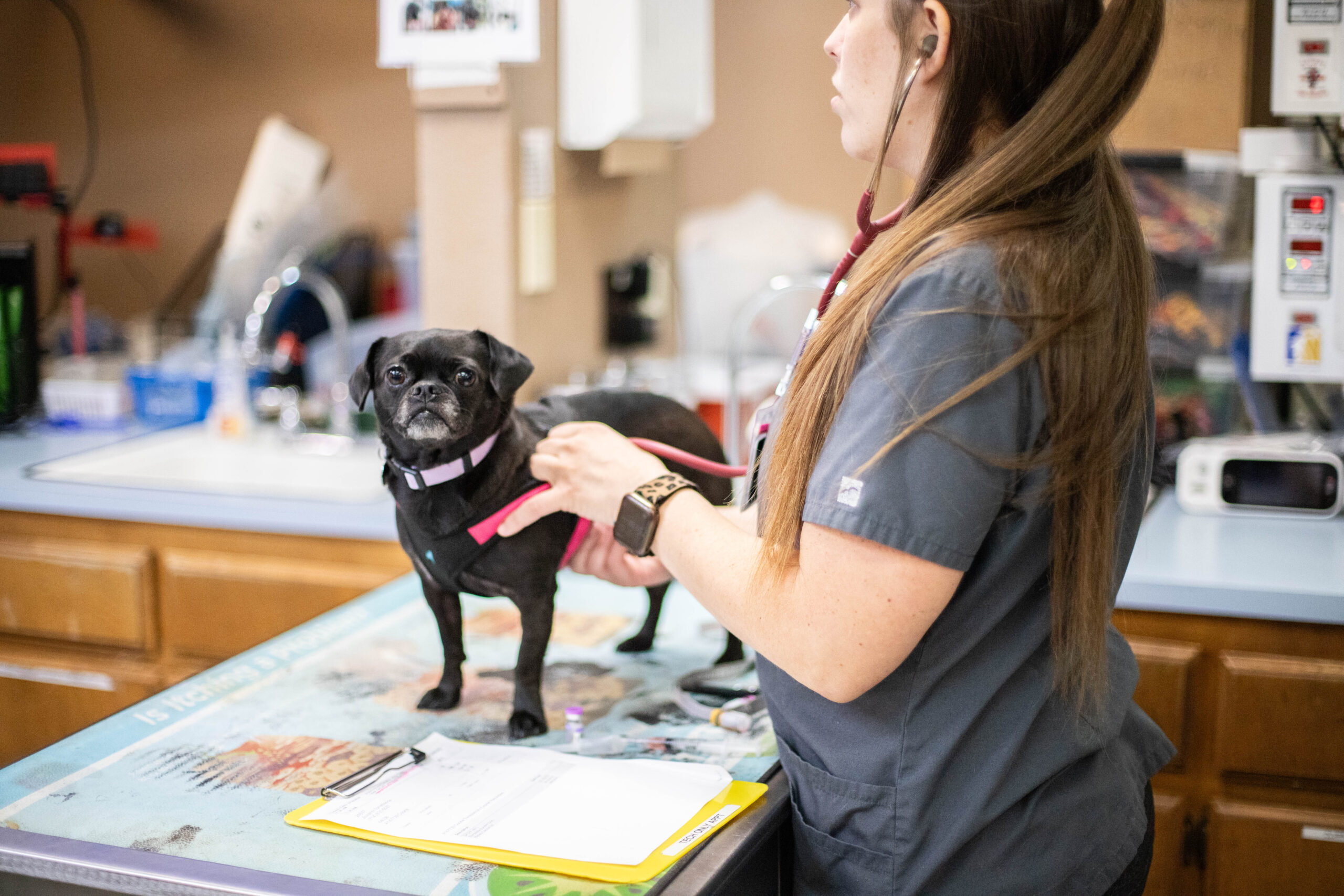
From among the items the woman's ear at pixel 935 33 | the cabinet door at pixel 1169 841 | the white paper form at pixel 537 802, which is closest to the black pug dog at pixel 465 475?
the white paper form at pixel 537 802

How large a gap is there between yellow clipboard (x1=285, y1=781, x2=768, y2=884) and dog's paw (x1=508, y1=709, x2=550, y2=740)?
0.24 metres

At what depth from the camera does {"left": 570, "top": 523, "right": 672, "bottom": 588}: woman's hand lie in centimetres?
130

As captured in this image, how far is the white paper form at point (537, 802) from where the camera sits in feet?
3.22

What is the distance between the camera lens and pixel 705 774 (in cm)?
112

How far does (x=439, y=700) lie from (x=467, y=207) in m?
1.18

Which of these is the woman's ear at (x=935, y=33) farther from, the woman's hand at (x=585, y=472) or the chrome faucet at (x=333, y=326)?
the chrome faucet at (x=333, y=326)

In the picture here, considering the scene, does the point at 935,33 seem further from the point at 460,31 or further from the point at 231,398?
the point at 231,398

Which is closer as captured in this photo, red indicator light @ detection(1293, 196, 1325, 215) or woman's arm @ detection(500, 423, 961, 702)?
woman's arm @ detection(500, 423, 961, 702)

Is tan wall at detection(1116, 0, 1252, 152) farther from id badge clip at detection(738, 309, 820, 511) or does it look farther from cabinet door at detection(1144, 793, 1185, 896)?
id badge clip at detection(738, 309, 820, 511)

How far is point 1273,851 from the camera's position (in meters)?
1.70

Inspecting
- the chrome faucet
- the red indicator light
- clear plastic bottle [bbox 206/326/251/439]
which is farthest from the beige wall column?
the red indicator light

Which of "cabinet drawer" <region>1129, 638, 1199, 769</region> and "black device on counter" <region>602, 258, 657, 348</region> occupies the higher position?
A: "black device on counter" <region>602, 258, 657, 348</region>

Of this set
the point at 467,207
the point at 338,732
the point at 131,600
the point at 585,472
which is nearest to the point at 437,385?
the point at 585,472

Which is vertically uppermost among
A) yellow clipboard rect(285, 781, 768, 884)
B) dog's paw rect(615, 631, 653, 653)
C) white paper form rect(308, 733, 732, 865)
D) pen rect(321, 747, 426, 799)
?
dog's paw rect(615, 631, 653, 653)
